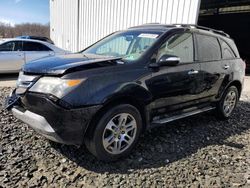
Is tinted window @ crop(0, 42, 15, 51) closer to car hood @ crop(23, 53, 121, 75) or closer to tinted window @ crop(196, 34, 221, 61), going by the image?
car hood @ crop(23, 53, 121, 75)

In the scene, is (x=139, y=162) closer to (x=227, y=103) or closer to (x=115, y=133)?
(x=115, y=133)

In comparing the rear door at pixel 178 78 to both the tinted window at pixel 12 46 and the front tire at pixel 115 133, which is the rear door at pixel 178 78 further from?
the tinted window at pixel 12 46

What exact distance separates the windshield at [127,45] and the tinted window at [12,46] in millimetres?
6221

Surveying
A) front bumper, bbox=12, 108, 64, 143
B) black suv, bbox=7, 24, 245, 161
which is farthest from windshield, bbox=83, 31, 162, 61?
front bumper, bbox=12, 108, 64, 143

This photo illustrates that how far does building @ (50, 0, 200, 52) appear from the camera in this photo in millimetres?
8578

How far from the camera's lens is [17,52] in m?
10.0

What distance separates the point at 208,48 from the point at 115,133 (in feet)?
8.32

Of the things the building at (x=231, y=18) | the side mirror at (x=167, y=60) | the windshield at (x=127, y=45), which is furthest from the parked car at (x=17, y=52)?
the building at (x=231, y=18)

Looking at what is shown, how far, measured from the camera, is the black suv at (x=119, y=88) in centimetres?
306

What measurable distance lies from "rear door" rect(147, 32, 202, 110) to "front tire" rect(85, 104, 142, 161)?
1.45 feet

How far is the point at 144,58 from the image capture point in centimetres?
372

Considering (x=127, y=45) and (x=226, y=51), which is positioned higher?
(x=127, y=45)

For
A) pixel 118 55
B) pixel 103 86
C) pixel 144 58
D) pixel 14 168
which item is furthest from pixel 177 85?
pixel 14 168

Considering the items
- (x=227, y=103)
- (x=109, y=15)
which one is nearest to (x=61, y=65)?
(x=227, y=103)
